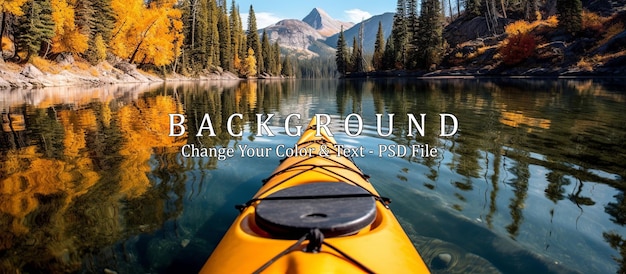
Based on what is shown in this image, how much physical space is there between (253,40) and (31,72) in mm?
61564

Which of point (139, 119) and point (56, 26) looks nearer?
point (139, 119)

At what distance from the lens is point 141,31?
143 ft

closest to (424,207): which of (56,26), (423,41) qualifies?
(56,26)

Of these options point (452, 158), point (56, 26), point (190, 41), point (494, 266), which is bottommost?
point (494, 266)

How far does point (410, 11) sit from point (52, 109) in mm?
68183

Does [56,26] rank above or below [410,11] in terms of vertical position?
below

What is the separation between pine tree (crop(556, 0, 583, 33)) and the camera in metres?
40.0

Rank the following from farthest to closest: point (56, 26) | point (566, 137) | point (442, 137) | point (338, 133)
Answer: point (56, 26) → point (338, 133) → point (442, 137) → point (566, 137)

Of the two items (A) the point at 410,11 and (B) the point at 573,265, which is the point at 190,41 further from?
(B) the point at 573,265

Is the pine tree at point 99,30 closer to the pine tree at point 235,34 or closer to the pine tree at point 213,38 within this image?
the pine tree at point 213,38

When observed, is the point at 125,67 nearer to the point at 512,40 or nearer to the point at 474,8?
the point at 512,40

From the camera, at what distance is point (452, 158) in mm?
7562

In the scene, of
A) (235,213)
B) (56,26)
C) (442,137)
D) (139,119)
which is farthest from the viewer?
(56,26)

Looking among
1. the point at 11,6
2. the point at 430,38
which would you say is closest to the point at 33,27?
the point at 11,6
